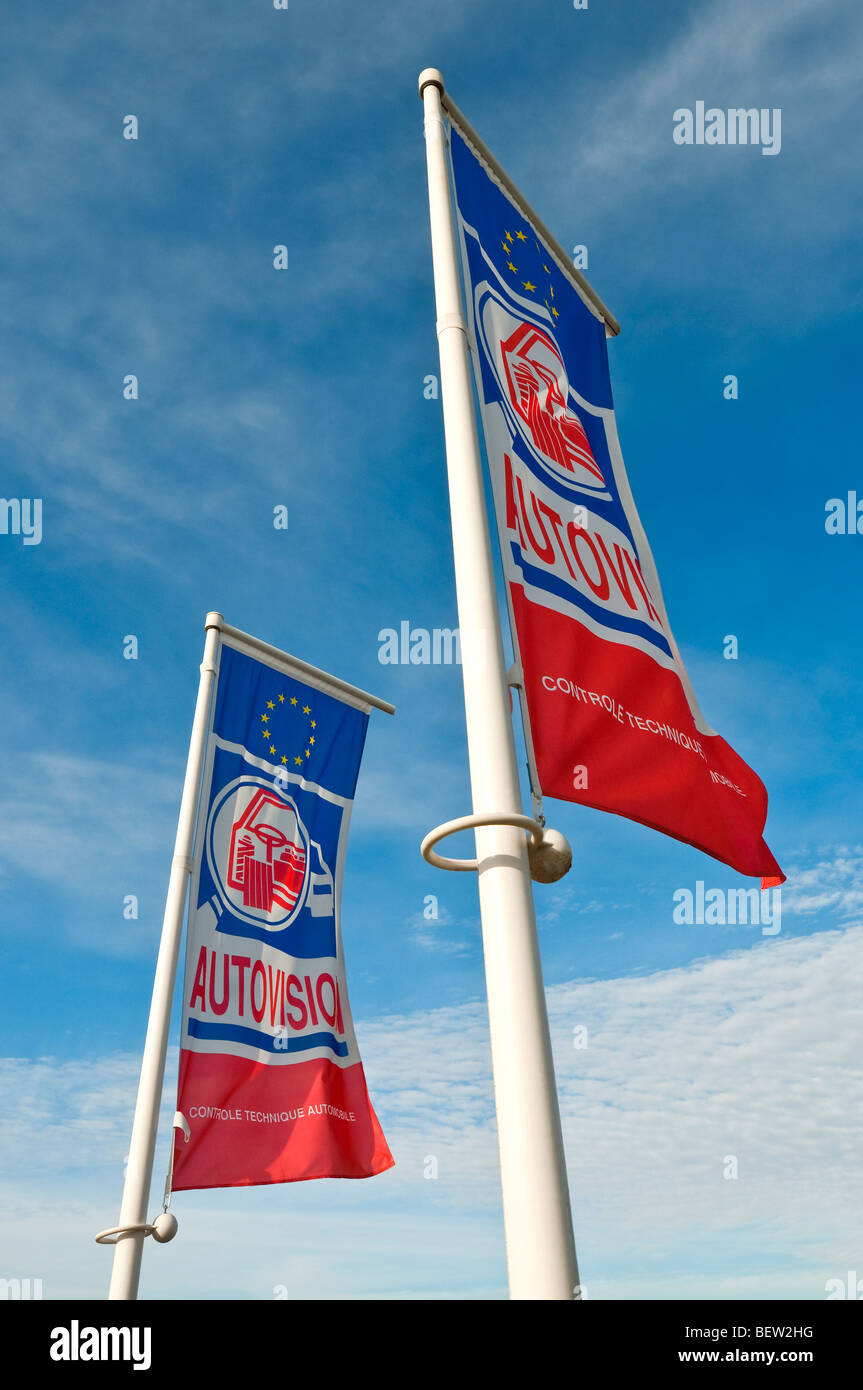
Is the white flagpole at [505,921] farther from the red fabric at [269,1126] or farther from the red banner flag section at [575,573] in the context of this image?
the red fabric at [269,1126]

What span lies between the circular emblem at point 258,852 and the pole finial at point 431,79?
19.8 feet

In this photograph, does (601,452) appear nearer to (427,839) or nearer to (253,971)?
(427,839)

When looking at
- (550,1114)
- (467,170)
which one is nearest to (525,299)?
(467,170)

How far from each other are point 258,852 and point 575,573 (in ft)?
18.5

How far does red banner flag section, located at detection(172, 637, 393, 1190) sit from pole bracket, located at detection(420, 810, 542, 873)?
537 cm

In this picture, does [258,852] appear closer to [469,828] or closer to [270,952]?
[270,952]

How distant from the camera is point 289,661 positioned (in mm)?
10289

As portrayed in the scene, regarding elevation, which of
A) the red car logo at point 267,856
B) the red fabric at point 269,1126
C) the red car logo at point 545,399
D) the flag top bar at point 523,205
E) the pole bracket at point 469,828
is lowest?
the red fabric at point 269,1126

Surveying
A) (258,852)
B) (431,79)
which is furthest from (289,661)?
(431,79)

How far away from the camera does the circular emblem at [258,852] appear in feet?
28.8

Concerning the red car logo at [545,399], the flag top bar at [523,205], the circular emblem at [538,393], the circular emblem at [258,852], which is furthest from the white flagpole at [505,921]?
the circular emblem at [258,852]
